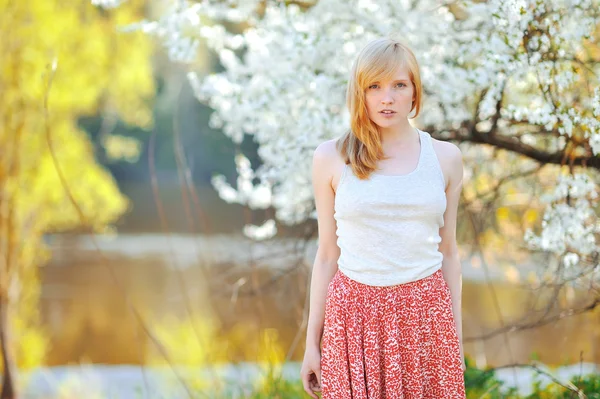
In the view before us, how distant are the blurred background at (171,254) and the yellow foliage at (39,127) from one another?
1 centimetres

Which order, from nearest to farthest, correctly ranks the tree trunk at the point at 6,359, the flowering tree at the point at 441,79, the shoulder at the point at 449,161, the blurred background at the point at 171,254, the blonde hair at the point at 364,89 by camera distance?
the blonde hair at the point at 364,89 → the shoulder at the point at 449,161 → the flowering tree at the point at 441,79 → the blurred background at the point at 171,254 → the tree trunk at the point at 6,359

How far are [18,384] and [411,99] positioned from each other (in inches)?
205

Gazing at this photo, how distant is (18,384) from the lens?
603 centimetres

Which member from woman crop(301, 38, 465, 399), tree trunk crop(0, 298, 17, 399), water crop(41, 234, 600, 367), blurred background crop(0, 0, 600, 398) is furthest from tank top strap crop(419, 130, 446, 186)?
tree trunk crop(0, 298, 17, 399)

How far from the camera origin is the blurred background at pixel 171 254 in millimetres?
3637

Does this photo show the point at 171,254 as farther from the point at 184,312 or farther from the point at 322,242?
the point at 184,312

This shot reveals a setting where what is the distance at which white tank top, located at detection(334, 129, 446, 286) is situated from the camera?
6.02ft

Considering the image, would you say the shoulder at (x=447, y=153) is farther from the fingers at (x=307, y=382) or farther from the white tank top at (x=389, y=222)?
the fingers at (x=307, y=382)

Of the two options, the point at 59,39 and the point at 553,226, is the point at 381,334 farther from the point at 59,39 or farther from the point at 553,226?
the point at 59,39

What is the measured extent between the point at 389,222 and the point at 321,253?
0.22 m

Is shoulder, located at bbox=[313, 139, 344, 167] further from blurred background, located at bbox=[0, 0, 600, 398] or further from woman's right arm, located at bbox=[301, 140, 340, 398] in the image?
blurred background, located at bbox=[0, 0, 600, 398]

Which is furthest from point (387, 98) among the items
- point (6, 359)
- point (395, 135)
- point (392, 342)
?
point (6, 359)

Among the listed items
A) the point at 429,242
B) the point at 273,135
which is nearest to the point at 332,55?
the point at 273,135

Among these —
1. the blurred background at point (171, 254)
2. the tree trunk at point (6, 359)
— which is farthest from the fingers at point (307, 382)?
the tree trunk at point (6, 359)
